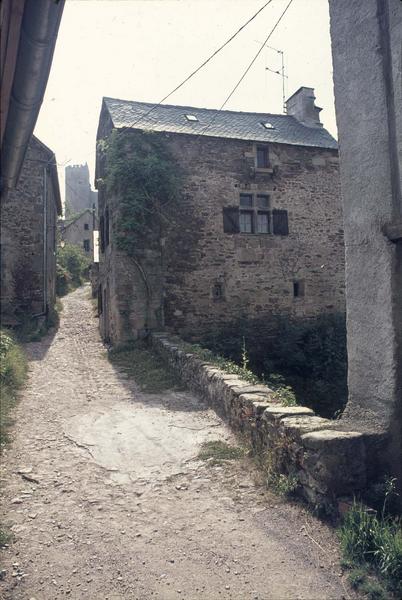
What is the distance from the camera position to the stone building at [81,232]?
3434 centimetres

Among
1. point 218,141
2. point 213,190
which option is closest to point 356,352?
point 213,190

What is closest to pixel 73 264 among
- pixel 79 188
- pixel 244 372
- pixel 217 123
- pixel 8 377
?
pixel 217 123

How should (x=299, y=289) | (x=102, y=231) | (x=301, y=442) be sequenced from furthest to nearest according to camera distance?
(x=102, y=231), (x=299, y=289), (x=301, y=442)

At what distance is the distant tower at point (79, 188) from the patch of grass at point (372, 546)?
51905 millimetres

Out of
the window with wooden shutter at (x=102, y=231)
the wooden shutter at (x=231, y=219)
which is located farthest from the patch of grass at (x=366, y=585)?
the window with wooden shutter at (x=102, y=231)

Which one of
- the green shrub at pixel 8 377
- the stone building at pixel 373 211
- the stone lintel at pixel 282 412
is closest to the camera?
the stone building at pixel 373 211

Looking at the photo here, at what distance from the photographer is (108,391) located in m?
7.89

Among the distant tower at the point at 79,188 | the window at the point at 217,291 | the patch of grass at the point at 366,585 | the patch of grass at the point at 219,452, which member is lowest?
the patch of grass at the point at 366,585

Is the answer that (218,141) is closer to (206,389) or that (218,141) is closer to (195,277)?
(195,277)

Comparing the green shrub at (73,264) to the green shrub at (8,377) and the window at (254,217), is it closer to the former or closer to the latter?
the window at (254,217)

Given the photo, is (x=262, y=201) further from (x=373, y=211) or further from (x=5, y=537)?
(x=5, y=537)

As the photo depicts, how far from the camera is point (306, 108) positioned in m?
16.8

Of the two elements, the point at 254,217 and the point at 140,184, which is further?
the point at 254,217

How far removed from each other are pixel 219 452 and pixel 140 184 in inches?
341
